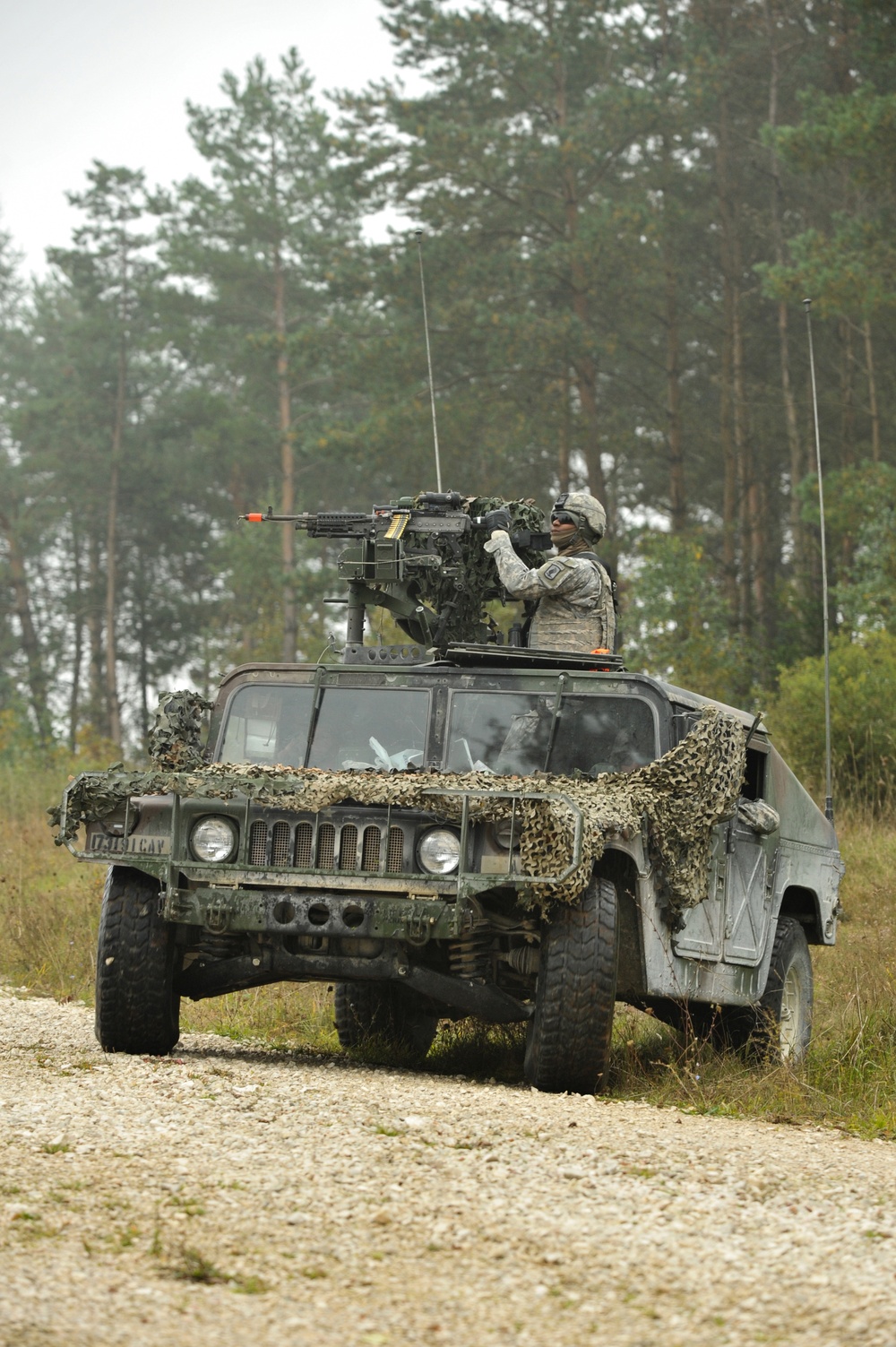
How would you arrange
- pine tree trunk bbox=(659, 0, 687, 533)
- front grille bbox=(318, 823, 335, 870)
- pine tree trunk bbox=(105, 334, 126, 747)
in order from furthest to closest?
pine tree trunk bbox=(105, 334, 126, 747) < pine tree trunk bbox=(659, 0, 687, 533) < front grille bbox=(318, 823, 335, 870)

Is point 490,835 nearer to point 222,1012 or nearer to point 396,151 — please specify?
point 222,1012

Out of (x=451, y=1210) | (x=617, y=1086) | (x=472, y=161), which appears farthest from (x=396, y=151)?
(x=451, y=1210)

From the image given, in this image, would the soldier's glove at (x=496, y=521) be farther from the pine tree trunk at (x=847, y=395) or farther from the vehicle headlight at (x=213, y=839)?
the pine tree trunk at (x=847, y=395)

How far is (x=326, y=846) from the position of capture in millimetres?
6699

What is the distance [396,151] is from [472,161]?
1.51 metres

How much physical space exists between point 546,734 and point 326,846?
4.32 feet

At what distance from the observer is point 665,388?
104ft

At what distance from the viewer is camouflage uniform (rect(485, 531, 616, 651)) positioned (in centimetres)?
876

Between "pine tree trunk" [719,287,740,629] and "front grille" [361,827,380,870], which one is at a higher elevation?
"pine tree trunk" [719,287,740,629]

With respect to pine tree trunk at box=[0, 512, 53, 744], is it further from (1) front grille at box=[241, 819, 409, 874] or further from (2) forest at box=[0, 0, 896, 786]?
(1) front grille at box=[241, 819, 409, 874]

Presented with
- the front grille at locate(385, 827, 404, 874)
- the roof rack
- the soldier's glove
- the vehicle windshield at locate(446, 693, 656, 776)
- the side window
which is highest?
the soldier's glove

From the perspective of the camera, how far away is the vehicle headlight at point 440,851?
6.57m

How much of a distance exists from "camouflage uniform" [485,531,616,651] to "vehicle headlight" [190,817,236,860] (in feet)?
8.05

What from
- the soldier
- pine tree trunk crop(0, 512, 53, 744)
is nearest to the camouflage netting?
the soldier
